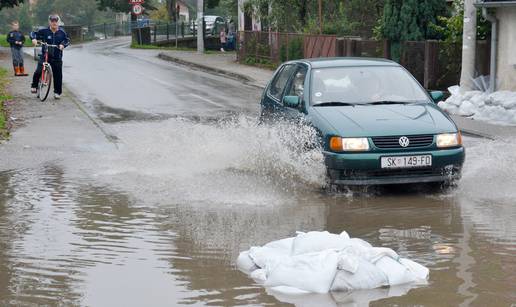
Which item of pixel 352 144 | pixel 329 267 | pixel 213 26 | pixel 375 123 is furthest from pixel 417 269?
pixel 213 26

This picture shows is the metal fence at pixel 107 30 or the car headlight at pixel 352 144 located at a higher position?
the car headlight at pixel 352 144

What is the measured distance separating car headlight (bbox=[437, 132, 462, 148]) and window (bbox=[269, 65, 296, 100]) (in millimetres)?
2668

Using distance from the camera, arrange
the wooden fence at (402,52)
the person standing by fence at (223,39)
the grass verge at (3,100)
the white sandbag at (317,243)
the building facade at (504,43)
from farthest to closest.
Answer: the person standing by fence at (223,39) → the wooden fence at (402,52) → the building facade at (504,43) → the grass verge at (3,100) → the white sandbag at (317,243)

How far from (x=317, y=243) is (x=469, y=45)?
43.9ft

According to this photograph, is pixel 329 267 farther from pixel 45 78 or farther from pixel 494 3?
pixel 45 78

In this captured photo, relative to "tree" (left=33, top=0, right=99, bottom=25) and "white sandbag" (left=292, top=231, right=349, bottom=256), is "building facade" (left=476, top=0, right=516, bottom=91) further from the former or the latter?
"tree" (left=33, top=0, right=99, bottom=25)

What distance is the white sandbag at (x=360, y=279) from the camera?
6.30 meters

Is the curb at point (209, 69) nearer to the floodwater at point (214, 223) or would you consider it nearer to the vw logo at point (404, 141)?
the floodwater at point (214, 223)

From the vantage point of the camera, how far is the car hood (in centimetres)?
977

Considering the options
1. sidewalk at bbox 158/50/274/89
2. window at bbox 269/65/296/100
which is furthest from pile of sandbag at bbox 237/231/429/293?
sidewalk at bbox 158/50/274/89

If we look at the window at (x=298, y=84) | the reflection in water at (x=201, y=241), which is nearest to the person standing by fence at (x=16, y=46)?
the reflection in water at (x=201, y=241)

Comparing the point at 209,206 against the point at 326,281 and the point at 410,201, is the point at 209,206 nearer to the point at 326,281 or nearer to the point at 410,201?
the point at 410,201

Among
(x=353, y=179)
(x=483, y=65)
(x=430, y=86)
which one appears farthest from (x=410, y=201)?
(x=430, y=86)

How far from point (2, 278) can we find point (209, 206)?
293 centimetres
